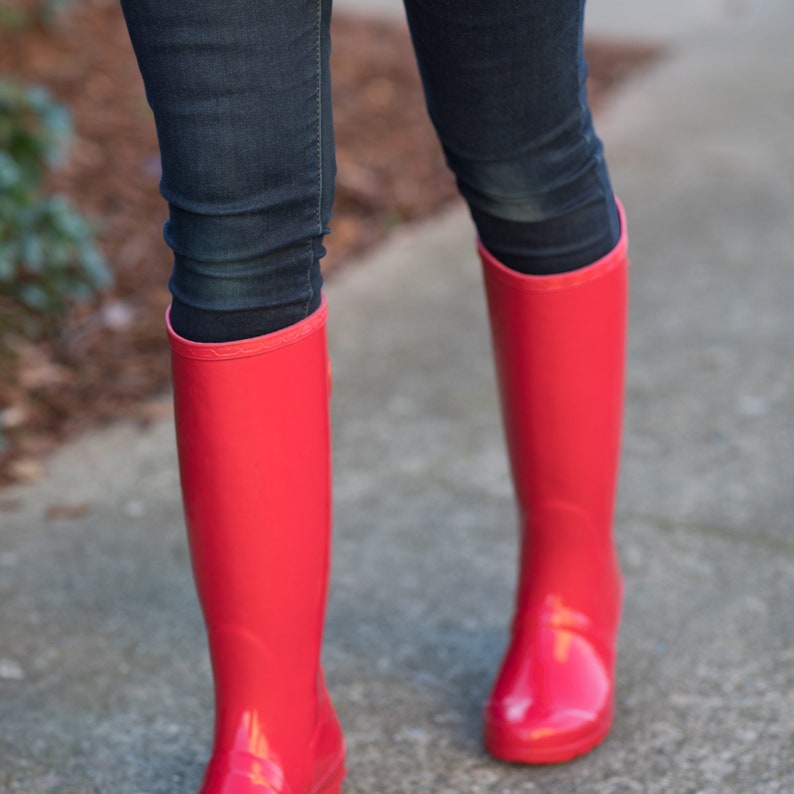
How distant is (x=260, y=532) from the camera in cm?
102

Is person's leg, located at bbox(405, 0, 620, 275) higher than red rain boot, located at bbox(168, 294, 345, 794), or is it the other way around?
person's leg, located at bbox(405, 0, 620, 275)

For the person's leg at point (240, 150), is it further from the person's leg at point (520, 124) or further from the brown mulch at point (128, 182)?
the brown mulch at point (128, 182)

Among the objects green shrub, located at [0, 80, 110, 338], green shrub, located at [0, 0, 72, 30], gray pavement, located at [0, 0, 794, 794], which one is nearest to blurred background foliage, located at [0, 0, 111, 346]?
green shrub, located at [0, 80, 110, 338]

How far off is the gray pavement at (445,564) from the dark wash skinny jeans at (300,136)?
0.51 metres

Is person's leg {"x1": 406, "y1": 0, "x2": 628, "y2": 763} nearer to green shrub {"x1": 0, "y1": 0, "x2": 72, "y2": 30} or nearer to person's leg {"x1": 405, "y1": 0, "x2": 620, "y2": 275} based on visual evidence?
person's leg {"x1": 405, "y1": 0, "x2": 620, "y2": 275}

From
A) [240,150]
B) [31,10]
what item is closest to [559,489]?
[240,150]

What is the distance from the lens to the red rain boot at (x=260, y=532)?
3.26 ft

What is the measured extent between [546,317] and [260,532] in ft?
1.18

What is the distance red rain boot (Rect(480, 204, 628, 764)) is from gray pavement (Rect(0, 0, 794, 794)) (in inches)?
2.2

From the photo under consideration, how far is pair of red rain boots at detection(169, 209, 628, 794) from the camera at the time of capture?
100 cm

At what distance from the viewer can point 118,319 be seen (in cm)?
244

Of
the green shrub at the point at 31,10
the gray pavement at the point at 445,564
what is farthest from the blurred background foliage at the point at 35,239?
the green shrub at the point at 31,10

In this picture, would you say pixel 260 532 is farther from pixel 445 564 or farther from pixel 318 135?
pixel 445 564

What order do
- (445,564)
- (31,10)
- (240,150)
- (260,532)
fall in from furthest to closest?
(31,10) < (445,564) < (260,532) < (240,150)
